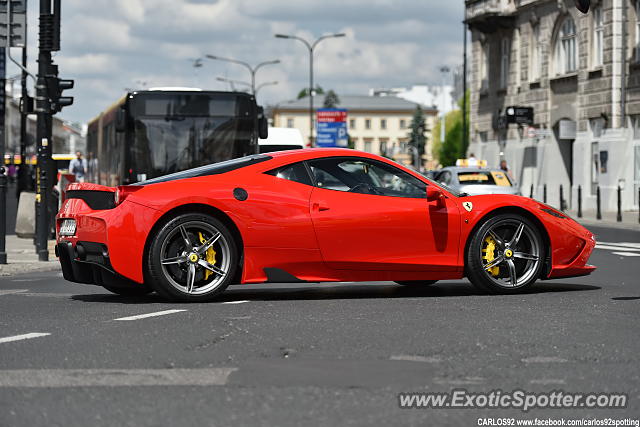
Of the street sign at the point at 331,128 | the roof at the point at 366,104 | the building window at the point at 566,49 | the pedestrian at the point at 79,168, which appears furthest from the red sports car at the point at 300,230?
the roof at the point at 366,104

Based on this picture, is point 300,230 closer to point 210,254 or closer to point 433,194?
point 210,254

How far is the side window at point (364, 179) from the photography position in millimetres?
9883

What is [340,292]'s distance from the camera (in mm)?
10703

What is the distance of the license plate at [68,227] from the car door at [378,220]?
1.97 metres

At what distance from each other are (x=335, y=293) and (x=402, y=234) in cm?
103

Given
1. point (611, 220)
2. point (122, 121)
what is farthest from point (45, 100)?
point (611, 220)

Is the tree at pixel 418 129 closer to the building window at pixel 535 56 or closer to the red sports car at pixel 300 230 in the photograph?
the building window at pixel 535 56

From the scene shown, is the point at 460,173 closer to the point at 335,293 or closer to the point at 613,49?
the point at 613,49

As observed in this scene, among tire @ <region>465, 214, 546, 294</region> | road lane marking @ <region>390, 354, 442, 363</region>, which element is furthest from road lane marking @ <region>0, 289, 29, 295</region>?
road lane marking @ <region>390, 354, 442, 363</region>

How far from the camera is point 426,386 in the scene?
5582 mm

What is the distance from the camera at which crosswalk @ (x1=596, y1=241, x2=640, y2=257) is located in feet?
58.4

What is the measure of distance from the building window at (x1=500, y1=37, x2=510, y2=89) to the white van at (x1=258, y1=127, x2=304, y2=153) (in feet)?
74.8

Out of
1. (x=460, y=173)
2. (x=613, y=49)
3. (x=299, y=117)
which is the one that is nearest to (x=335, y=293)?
(x=460, y=173)

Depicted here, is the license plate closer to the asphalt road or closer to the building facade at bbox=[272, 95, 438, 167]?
the asphalt road
